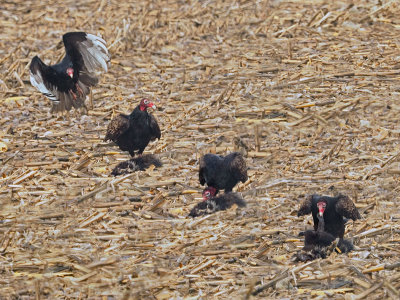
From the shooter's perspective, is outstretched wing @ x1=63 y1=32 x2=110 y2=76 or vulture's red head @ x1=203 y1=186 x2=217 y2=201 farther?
outstretched wing @ x1=63 y1=32 x2=110 y2=76

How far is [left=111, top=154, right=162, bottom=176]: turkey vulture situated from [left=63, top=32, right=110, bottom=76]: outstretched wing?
123 inches

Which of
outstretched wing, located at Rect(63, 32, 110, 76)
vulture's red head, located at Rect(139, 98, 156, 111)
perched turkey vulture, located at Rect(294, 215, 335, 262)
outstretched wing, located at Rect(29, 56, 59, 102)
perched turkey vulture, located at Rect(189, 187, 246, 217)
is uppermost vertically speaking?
outstretched wing, located at Rect(63, 32, 110, 76)

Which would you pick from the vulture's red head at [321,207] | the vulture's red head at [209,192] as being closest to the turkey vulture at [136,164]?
the vulture's red head at [209,192]

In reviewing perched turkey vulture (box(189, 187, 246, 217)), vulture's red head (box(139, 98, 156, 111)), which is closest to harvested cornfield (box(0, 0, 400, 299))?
perched turkey vulture (box(189, 187, 246, 217))

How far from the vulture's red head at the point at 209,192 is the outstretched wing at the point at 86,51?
4.58m

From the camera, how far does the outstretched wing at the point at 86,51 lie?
45.3 feet

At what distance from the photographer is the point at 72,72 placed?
45.5 feet

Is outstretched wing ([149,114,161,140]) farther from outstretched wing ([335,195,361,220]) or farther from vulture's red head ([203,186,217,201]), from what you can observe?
outstretched wing ([335,195,361,220])

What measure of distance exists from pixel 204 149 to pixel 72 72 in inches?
126

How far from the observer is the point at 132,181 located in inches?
434

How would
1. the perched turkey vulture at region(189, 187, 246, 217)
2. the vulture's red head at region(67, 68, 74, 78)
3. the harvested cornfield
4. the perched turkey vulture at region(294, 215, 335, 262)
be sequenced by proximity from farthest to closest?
1. the vulture's red head at region(67, 68, 74, 78)
2. the perched turkey vulture at region(189, 187, 246, 217)
3. the perched turkey vulture at region(294, 215, 335, 262)
4. the harvested cornfield

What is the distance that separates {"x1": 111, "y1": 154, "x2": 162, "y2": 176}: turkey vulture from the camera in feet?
37.2

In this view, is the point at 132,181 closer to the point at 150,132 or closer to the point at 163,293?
the point at 150,132

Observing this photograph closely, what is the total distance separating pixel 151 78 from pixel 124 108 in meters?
1.28
